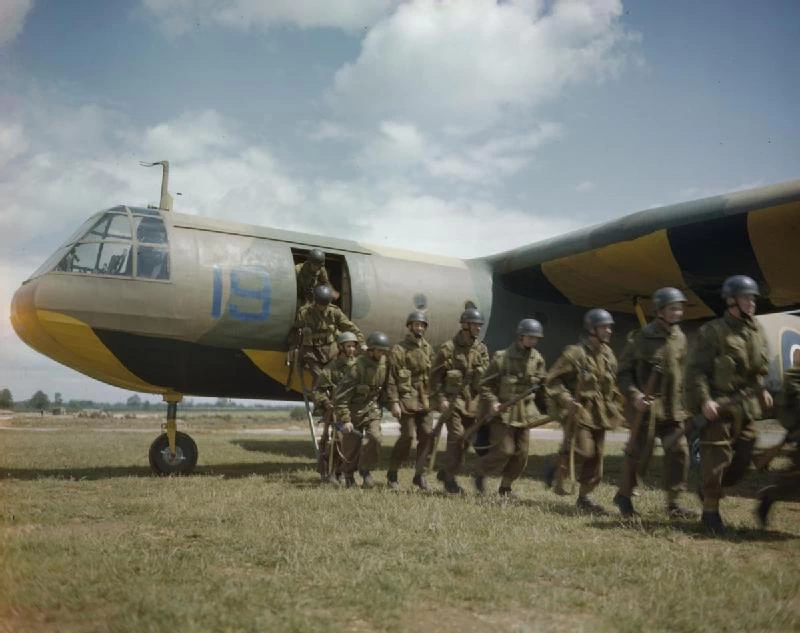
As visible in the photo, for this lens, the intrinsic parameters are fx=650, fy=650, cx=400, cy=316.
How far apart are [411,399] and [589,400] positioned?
8.75ft

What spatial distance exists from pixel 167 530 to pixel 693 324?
1206cm

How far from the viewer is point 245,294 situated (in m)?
9.91

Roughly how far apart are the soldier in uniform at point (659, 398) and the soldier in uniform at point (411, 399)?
2.97 meters

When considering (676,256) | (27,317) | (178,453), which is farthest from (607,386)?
(27,317)

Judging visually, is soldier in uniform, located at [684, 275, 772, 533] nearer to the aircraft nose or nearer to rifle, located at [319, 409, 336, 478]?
rifle, located at [319, 409, 336, 478]

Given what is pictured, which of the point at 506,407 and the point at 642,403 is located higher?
the point at 642,403

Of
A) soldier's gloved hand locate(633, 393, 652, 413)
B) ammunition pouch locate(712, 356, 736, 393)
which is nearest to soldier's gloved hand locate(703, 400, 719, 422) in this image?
ammunition pouch locate(712, 356, 736, 393)

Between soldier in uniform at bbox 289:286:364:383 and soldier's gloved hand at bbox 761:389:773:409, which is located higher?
soldier in uniform at bbox 289:286:364:383

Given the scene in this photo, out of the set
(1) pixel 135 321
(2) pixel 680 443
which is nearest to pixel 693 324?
(2) pixel 680 443

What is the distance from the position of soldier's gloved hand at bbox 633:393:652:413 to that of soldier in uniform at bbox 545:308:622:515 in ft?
1.97

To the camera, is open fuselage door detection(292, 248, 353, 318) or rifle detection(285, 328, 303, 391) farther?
open fuselage door detection(292, 248, 353, 318)

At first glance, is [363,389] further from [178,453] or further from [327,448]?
[178,453]

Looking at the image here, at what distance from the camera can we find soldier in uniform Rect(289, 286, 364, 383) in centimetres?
1012

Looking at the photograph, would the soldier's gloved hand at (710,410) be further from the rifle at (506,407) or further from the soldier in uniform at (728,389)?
the rifle at (506,407)
